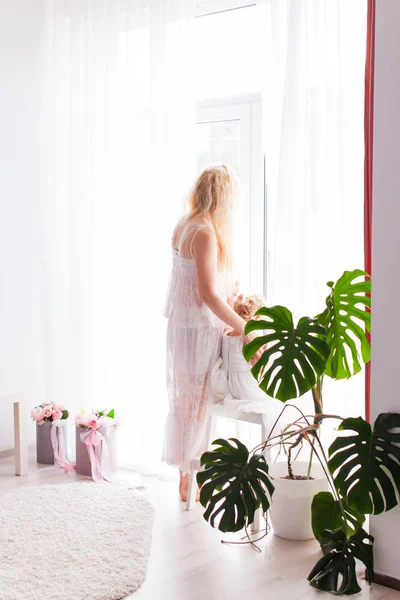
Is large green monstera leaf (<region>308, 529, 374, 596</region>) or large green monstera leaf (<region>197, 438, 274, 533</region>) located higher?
large green monstera leaf (<region>197, 438, 274, 533</region>)

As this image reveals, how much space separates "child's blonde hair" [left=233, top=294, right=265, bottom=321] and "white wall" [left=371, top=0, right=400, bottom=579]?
0.86 m

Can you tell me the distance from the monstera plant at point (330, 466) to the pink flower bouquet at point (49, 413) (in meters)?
1.67

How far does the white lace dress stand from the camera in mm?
3363

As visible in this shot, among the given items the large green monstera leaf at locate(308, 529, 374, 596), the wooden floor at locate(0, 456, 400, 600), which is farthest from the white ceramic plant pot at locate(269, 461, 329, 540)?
the large green monstera leaf at locate(308, 529, 374, 596)

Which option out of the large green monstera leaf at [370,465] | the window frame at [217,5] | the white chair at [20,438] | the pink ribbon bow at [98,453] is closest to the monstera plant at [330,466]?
the large green monstera leaf at [370,465]

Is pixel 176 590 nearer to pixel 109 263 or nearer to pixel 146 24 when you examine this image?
pixel 109 263

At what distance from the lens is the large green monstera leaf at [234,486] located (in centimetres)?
250

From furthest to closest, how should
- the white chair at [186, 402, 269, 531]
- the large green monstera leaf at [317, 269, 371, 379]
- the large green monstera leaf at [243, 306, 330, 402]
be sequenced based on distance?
1. the white chair at [186, 402, 269, 531]
2. the large green monstera leaf at [317, 269, 371, 379]
3. the large green monstera leaf at [243, 306, 330, 402]

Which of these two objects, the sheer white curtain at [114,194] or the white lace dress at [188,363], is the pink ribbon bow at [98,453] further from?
the white lace dress at [188,363]

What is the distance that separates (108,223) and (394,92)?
6.84ft

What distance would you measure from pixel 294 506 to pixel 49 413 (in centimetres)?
170

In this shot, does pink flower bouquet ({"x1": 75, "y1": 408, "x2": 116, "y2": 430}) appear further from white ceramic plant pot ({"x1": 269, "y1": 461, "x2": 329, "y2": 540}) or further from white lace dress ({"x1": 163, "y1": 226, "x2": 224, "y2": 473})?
white ceramic plant pot ({"x1": 269, "y1": 461, "x2": 329, "y2": 540})

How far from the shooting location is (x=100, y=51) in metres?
4.17

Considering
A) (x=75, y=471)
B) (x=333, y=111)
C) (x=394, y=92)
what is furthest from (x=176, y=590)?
(x=333, y=111)
